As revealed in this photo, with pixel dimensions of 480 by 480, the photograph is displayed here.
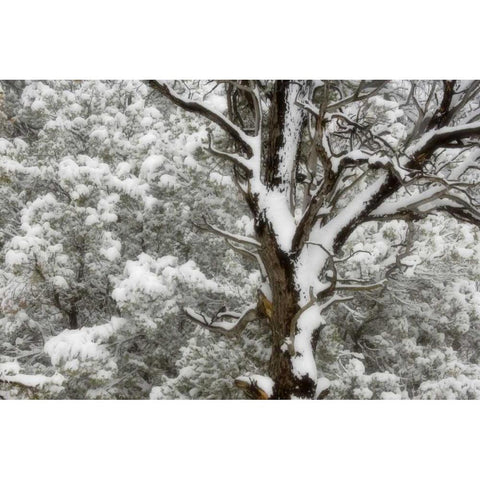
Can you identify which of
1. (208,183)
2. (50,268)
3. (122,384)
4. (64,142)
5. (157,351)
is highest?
(64,142)

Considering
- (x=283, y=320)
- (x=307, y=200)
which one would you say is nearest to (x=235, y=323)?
(x=283, y=320)

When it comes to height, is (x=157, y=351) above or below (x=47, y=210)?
below

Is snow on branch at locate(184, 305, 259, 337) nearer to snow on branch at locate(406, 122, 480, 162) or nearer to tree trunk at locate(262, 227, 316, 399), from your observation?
tree trunk at locate(262, 227, 316, 399)

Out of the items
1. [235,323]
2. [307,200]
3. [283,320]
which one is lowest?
[235,323]

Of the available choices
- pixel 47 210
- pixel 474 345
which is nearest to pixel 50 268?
pixel 47 210

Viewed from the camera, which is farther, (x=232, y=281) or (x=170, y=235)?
(x=170, y=235)

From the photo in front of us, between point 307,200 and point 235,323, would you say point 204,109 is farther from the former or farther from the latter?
point 235,323

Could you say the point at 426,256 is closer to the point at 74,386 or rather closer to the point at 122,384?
the point at 122,384

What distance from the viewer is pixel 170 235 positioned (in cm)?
492

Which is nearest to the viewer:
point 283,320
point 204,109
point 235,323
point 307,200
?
point 283,320

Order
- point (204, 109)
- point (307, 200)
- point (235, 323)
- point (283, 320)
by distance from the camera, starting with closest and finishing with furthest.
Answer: point (283, 320) → point (204, 109) → point (307, 200) → point (235, 323)

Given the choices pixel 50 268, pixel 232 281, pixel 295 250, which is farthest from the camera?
pixel 232 281

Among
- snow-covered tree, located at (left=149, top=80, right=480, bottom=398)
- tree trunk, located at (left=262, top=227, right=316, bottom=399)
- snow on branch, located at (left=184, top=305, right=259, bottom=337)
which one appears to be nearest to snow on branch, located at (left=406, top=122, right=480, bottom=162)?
snow-covered tree, located at (left=149, top=80, right=480, bottom=398)

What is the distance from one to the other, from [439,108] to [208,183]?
2.71 metres
